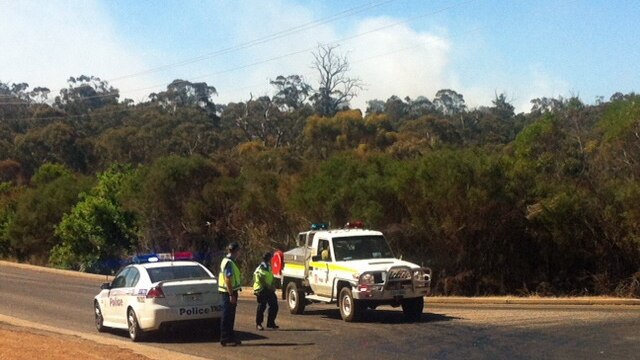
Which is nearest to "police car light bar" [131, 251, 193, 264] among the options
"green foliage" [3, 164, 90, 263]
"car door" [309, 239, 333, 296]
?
"car door" [309, 239, 333, 296]

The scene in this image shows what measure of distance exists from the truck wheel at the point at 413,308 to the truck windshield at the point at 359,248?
1544mm

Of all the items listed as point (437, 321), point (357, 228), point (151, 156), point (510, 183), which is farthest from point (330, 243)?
point (151, 156)

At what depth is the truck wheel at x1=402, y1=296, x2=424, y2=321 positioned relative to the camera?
1922 centimetres

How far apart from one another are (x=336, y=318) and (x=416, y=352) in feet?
19.6

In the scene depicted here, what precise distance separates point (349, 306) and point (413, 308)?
4.63 feet

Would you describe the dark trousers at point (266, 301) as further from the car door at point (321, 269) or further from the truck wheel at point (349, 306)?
the car door at point (321, 269)

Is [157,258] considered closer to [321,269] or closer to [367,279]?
[321,269]

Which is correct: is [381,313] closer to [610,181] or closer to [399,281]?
[399,281]

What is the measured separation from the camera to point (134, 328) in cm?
1719

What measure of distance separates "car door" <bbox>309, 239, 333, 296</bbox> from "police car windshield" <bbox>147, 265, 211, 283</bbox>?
3404 millimetres

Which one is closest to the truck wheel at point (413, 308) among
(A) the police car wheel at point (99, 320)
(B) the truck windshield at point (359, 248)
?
(B) the truck windshield at point (359, 248)

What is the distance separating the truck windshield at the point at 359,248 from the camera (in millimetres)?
20359

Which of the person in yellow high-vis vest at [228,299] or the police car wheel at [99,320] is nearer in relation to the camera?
the person in yellow high-vis vest at [228,299]

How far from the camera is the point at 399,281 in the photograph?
1881 cm
